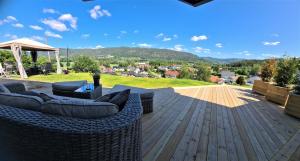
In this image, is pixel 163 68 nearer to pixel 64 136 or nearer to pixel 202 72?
pixel 202 72

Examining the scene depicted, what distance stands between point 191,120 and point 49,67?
34.1 ft

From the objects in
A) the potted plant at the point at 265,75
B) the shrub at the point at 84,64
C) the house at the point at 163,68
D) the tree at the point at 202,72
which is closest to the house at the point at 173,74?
the house at the point at 163,68

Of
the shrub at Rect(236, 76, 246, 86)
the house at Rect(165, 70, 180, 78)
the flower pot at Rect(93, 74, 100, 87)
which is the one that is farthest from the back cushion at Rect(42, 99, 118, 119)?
the house at Rect(165, 70, 180, 78)

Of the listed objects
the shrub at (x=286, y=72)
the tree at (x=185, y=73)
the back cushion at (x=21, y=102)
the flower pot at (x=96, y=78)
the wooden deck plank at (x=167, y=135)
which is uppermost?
the shrub at (x=286, y=72)

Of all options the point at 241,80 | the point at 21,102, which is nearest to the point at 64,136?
the point at 21,102

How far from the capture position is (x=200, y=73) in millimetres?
17062

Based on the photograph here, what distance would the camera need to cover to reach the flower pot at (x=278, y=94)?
476 centimetres

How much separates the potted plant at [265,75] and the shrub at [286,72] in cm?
62

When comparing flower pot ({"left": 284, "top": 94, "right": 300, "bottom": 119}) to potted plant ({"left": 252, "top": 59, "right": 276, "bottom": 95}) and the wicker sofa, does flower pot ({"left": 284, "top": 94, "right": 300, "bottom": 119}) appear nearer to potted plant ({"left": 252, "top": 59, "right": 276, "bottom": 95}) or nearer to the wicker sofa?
potted plant ({"left": 252, "top": 59, "right": 276, "bottom": 95})

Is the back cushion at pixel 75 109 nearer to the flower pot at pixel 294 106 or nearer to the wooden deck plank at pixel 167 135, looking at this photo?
the wooden deck plank at pixel 167 135

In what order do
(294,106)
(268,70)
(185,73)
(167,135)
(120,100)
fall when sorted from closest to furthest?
1. (120,100)
2. (167,135)
3. (294,106)
4. (268,70)
5. (185,73)

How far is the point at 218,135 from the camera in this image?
8.44ft

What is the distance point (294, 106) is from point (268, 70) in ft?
10.0

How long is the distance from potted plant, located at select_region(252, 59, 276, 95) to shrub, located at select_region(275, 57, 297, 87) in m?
0.62
